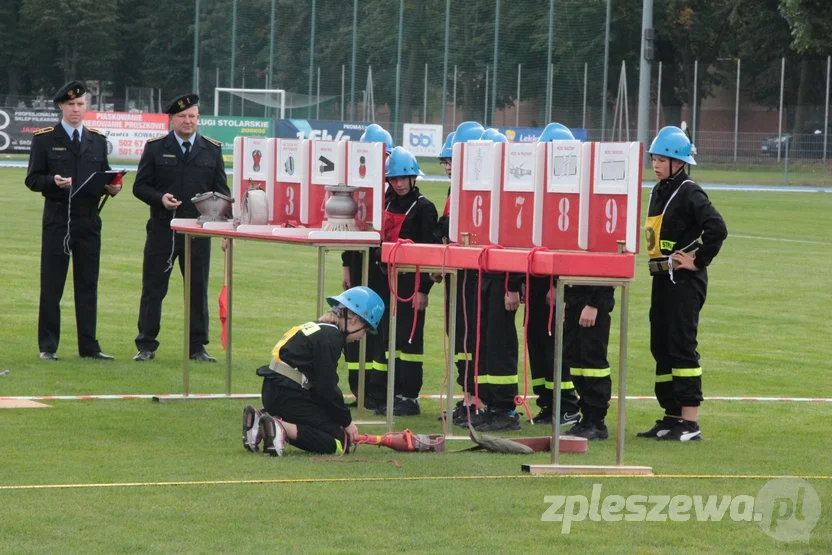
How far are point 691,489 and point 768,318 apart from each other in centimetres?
950

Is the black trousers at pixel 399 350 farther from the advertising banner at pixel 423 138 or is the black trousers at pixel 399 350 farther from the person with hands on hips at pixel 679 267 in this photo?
the advertising banner at pixel 423 138

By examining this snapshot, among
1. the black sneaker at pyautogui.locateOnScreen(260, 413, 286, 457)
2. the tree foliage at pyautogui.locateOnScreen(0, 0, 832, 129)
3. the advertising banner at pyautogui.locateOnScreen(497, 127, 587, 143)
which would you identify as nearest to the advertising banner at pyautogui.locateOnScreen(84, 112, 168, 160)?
the tree foliage at pyautogui.locateOnScreen(0, 0, 832, 129)

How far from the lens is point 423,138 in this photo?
172 feet

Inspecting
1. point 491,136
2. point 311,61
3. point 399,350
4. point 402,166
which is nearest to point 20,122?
point 311,61

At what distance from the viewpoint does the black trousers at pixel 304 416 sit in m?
8.41

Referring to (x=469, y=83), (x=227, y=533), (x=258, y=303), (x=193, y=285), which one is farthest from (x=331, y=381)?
(x=469, y=83)

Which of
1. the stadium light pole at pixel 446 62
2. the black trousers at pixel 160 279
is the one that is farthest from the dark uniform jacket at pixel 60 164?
the stadium light pole at pixel 446 62

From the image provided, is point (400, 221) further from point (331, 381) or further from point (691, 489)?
point (691, 489)

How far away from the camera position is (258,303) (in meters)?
16.7

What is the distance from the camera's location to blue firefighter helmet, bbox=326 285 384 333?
28.1 feet

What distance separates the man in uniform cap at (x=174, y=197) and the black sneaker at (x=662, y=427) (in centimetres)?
473

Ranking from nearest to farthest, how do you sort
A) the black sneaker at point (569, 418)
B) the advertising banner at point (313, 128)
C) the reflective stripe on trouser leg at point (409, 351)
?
the black sneaker at point (569, 418), the reflective stripe on trouser leg at point (409, 351), the advertising banner at point (313, 128)

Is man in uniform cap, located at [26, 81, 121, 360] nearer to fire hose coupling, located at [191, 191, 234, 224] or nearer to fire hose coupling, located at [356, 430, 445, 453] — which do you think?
fire hose coupling, located at [191, 191, 234, 224]

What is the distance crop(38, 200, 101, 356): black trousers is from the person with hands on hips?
547cm
